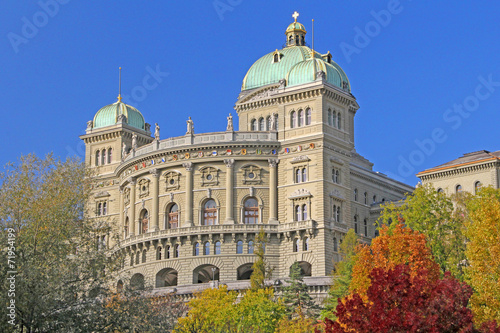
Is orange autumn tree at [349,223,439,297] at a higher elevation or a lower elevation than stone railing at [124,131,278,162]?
lower

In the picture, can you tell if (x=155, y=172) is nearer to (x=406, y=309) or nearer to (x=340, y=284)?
(x=340, y=284)

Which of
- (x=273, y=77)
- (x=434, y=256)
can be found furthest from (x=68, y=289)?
(x=273, y=77)

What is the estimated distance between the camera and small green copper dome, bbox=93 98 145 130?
127250 mm

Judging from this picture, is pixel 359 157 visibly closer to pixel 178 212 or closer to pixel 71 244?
pixel 178 212

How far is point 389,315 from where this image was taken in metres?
47.5

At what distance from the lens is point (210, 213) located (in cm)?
10925

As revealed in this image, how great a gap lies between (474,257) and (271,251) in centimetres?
4867

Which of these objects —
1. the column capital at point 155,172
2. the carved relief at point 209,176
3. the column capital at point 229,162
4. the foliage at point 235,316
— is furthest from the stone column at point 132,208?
the foliage at point 235,316

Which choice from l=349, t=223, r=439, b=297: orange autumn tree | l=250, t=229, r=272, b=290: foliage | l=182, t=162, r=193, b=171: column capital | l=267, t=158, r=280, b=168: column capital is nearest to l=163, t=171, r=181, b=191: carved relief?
l=182, t=162, r=193, b=171: column capital

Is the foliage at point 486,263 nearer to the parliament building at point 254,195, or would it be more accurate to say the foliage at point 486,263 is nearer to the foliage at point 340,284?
the foliage at point 340,284

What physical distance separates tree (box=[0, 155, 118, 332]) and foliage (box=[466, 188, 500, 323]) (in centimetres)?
2283

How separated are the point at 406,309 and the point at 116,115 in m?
83.4

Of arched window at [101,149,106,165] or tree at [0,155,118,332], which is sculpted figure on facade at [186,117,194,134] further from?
tree at [0,155,118,332]

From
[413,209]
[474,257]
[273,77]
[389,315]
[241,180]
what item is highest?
[273,77]
